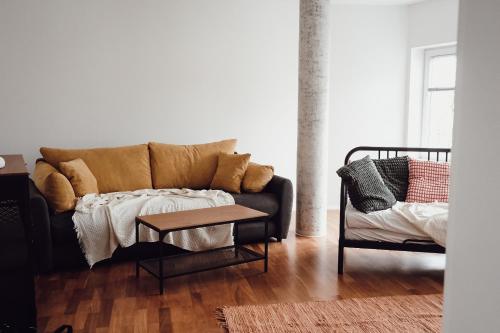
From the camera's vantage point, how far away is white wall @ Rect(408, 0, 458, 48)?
530 cm

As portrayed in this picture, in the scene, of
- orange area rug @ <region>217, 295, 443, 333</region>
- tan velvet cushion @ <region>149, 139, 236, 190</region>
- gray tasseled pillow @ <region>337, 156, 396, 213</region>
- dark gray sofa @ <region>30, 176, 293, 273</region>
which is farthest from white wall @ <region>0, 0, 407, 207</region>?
orange area rug @ <region>217, 295, 443, 333</region>

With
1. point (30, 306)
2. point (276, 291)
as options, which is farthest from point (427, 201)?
point (30, 306)

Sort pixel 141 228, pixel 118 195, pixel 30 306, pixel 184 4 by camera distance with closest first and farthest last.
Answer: pixel 30 306 → pixel 141 228 → pixel 118 195 → pixel 184 4

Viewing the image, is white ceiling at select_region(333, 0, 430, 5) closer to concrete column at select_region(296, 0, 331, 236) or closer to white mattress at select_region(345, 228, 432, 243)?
concrete column at select_region(296, 0, 331, 236)

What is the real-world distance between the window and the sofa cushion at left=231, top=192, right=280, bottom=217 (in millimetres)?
2530

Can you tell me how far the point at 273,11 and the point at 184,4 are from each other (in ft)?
3.19

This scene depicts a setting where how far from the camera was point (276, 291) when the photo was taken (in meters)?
3.29

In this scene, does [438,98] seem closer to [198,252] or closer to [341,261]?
[341,261]

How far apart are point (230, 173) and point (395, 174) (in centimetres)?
144

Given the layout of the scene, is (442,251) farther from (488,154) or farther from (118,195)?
(488,154)

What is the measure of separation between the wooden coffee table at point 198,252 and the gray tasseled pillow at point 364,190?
0.66 metres

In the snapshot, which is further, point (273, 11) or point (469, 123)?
point (273, 11)

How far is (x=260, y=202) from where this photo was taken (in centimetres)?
432

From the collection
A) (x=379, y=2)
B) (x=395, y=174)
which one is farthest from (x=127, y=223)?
(x=379, y=2)
